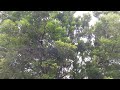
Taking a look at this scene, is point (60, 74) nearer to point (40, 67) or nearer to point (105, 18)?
Answer: point (40, 67)

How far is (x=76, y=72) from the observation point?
945cm

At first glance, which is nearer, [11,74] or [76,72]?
[11,74]
